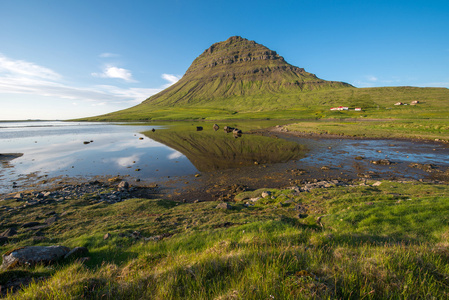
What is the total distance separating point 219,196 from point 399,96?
25507 centimetres

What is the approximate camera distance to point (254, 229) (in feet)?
28.6

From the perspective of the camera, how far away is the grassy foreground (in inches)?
156

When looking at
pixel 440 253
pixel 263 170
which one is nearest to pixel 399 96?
pixel 263 170

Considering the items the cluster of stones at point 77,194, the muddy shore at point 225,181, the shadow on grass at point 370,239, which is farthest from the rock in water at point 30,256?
the muddy shore at point 225,181

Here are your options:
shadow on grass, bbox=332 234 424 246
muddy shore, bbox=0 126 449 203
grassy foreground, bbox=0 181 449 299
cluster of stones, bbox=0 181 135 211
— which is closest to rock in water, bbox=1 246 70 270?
grassy foreground, bbox=0 181 449 299

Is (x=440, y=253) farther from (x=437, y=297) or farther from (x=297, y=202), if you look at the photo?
(x=297, y=202)

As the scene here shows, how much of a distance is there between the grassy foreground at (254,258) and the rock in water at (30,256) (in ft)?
1.71

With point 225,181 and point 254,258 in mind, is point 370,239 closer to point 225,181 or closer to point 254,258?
point 254,258

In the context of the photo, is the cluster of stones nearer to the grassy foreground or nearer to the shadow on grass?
the grassy foreground

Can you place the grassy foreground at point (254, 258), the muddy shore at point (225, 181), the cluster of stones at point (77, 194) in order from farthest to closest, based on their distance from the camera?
the muddy shore at point (225, 181) → the cluster of stones at point (77, 194) → the grassy foreground at point (254, 258)

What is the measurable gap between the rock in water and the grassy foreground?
1.71 ft

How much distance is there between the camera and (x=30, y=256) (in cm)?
605

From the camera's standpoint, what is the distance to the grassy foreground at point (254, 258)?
3957mm

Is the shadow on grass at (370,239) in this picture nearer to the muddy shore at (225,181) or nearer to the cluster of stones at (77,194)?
the muddy shore at (225,181)
